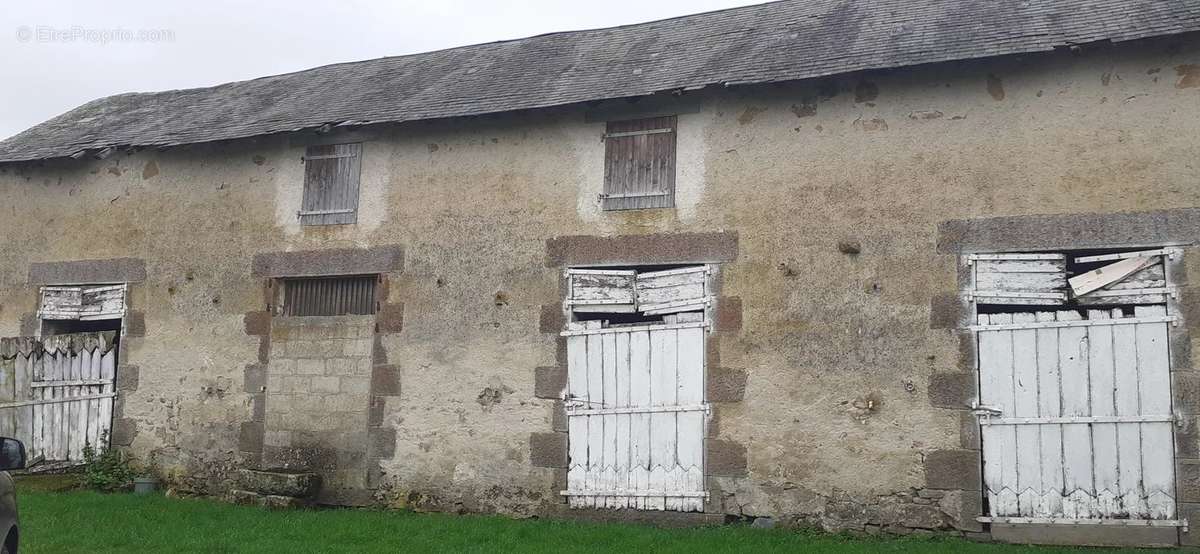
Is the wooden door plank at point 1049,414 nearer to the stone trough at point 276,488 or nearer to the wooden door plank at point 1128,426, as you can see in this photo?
the wooden door plank at point 1128,426

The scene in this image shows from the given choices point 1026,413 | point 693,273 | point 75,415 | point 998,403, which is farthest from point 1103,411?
point 75,415

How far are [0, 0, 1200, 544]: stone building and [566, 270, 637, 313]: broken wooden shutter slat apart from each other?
34mm

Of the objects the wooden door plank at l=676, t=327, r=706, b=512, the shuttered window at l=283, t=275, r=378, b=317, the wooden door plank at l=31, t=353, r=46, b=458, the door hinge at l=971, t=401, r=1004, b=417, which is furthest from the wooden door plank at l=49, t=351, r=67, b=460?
the door hinge at l=971, t=401, r=1004, b=417

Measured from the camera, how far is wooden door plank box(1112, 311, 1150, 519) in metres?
7.64

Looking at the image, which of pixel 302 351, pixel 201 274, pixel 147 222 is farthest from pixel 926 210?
pixel 147 222

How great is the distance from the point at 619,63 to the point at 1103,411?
5580 millimetres

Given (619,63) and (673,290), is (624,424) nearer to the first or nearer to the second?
(673,290)

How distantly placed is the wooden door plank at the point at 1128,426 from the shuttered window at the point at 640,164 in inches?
155

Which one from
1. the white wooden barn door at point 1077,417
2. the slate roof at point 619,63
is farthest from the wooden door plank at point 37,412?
the white wooden barn door at point 1077,417

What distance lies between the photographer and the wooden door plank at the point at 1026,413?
7.92m

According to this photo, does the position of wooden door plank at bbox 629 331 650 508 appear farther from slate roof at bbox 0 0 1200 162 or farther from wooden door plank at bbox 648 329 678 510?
slate roof at bbox 0 0 1200 162

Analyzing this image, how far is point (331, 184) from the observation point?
10898 millimetres

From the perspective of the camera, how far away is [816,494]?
850cm

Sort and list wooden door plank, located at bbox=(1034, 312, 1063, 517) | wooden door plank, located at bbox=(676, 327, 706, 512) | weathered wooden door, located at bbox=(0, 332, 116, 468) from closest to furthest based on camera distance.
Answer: wooden door plank, located at bbox=(1034, 312, 1063, 517) < wooden door plank, located at bbox=(676, 327, 706, 512) < weathered wooden door, located at bbox=(0, 332, 116, 468)
